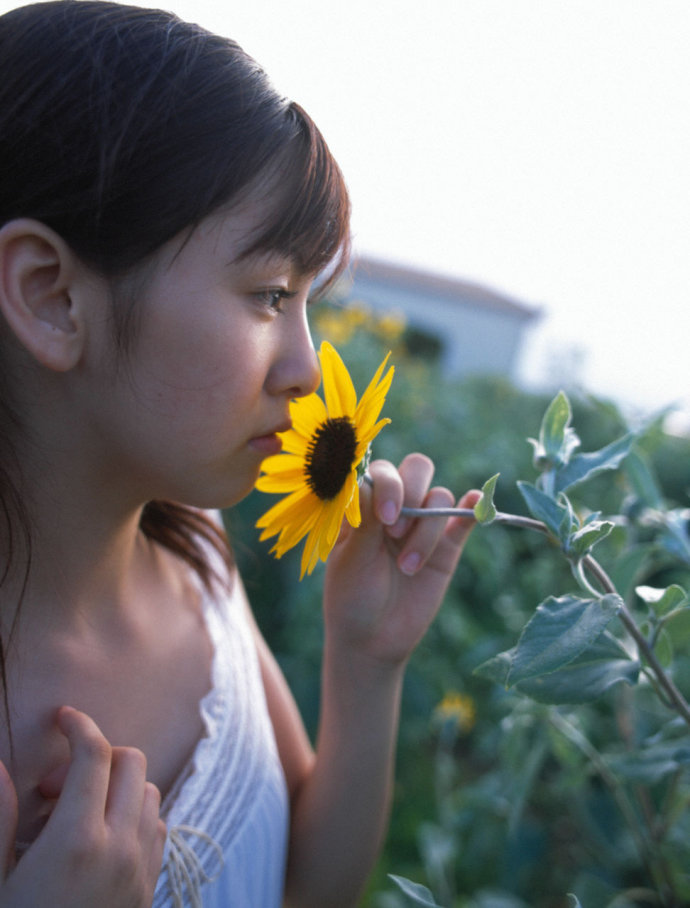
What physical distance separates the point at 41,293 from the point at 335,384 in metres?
0.33

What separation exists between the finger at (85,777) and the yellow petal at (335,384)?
0.42 meters

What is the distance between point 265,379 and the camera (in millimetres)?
835

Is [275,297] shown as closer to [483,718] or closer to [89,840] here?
[89,840]

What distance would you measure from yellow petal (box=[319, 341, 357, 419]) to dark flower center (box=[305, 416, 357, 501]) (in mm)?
14

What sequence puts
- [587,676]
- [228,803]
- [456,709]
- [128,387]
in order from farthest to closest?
[456,709]
[228,803]
[128,387]
[587,676]

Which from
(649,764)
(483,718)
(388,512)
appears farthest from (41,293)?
(483,718)

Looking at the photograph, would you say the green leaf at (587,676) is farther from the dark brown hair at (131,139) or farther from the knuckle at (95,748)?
the dark brown hair at (131,139)

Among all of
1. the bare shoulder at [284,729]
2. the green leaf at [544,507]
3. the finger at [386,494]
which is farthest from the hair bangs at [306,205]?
the bare shoulder at [284,729]

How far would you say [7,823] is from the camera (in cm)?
68

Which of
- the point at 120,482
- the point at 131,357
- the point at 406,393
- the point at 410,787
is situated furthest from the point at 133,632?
the point at 406,393

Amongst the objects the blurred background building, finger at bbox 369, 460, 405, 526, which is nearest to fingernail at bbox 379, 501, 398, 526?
finger at bbox 369, 460, 405, 526

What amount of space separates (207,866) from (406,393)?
107 inches

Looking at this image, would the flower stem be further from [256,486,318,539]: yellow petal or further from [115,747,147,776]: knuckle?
[115,747,147,776]: knuckle

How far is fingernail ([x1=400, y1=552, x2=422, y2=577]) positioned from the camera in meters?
1.01
